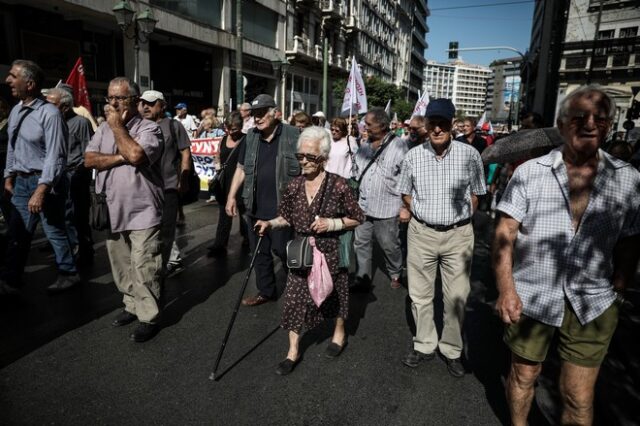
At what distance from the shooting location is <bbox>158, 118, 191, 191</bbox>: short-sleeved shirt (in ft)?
15.4

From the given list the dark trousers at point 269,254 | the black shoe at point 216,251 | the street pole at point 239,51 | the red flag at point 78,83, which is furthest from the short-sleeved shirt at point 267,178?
the street pole at point 239,51

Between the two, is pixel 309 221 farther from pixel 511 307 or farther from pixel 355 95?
pixel 355 95

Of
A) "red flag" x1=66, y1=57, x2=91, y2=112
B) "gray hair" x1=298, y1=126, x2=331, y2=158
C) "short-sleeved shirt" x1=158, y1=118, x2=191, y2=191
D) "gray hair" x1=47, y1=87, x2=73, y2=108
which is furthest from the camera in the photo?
"red flag" x1=66, y1=57, x2=91, y2=112

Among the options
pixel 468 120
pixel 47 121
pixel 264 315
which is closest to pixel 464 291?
pixel 264 315

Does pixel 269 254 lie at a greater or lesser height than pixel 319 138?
lesser

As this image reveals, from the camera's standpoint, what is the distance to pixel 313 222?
3.12 m

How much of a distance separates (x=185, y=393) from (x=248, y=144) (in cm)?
238

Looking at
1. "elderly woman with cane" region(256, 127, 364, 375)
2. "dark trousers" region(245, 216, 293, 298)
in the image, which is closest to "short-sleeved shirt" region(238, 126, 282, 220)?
"dark trousers" region(245, 216, 293, 298)

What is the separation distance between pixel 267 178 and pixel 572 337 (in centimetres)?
290

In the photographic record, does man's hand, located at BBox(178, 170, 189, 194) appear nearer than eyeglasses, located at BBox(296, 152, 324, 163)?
No

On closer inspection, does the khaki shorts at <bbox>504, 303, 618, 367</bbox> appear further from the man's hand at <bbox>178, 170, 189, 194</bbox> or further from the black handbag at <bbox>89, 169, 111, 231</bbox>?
the man's hand at <bbox>178, 170, 189, 194</bbox>

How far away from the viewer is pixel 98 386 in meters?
2.97

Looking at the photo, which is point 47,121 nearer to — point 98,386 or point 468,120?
point 98,386

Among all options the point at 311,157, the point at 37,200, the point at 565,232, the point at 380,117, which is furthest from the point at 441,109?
the point at 37,200
